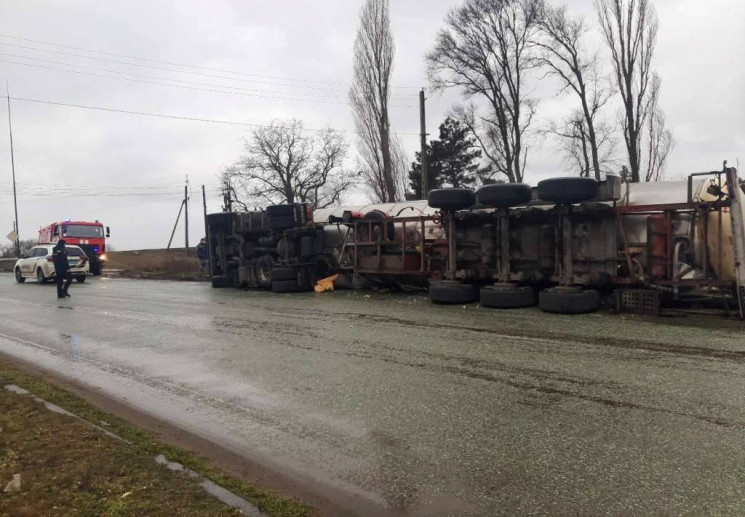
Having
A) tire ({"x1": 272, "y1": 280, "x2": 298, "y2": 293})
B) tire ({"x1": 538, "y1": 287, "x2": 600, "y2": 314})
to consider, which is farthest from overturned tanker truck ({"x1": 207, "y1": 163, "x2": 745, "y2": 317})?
tire ({"x1": 272, "y1": 280, "x2": 298, "y2": 293})

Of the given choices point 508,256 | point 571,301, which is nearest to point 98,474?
point 571,301

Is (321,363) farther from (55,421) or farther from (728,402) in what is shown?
(728,402)

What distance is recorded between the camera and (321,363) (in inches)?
271

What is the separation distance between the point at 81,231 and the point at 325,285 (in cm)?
1991

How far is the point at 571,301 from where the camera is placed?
1021 centimetres

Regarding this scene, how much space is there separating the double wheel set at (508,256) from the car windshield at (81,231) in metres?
23.9

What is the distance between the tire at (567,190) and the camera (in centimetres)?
1050

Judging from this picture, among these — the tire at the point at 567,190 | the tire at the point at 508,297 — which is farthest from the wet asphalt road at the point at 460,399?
the tire at the point at 567,190

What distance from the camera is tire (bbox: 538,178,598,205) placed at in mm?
10500

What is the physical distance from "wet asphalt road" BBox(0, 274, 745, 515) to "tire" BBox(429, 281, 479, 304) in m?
1.55

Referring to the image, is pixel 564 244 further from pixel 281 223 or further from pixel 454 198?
pixel 281 223

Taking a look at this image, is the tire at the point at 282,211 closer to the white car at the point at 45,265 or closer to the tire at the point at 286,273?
the tire at the point at 286,273

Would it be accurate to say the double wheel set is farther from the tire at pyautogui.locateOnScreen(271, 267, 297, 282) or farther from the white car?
the white car

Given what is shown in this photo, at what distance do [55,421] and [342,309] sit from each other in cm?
759
